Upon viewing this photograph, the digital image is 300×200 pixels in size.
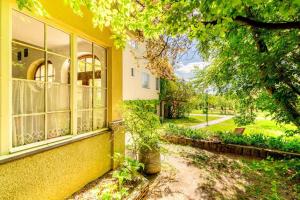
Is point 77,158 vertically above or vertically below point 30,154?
below

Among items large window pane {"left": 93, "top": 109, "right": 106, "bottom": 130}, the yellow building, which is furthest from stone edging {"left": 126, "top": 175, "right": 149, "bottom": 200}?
large window pane {"left": 93, "top": 109, "right": 106, "bottom": 130}

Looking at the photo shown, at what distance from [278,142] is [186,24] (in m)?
8.53

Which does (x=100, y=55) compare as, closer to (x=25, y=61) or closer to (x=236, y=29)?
(x=25, y=61)

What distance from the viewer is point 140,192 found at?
4.99 m

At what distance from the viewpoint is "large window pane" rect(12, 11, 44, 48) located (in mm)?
3676

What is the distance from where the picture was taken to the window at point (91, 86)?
5.34 meters

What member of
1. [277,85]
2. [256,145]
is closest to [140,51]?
[256,145]

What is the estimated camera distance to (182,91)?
25.2 m

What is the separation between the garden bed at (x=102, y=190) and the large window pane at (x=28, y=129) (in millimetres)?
1575

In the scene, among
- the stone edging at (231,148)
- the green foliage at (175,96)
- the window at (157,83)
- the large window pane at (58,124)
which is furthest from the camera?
the green foliage at (175,96)

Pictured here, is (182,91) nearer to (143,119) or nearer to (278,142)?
(278,142)

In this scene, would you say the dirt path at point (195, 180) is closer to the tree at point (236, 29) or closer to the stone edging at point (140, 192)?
the stone edging at point (140, 192)

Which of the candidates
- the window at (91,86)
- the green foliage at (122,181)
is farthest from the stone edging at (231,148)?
the window at (91,86)

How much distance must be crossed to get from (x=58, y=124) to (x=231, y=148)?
818 centimetres
